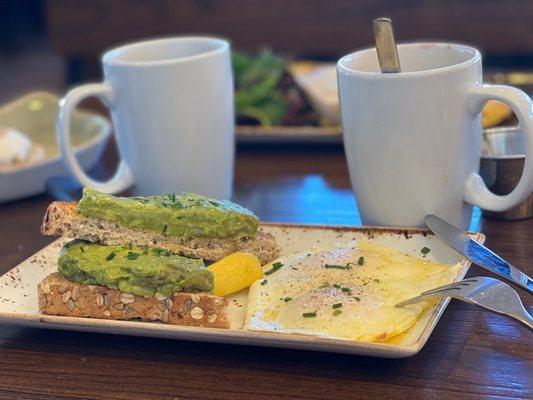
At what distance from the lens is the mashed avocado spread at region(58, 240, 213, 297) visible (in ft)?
3.02

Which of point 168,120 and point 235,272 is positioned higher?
point 168,120

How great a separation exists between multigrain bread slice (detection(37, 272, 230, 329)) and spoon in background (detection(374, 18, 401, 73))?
42 centimetres

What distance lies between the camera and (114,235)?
101 cm

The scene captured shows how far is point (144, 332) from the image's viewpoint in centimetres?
89

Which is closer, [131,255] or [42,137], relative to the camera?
[131,255]

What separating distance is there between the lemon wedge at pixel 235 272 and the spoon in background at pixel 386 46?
327 millimetres

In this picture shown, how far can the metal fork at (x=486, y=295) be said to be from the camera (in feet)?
2.78

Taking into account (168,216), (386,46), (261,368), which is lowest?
(261,368)

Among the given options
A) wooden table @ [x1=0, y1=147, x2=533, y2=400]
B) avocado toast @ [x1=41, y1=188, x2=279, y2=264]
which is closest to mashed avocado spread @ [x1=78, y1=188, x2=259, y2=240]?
avocado toast @ [x1=41, y1=188, x2=279, y2=264]

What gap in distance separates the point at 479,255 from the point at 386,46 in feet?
1.02

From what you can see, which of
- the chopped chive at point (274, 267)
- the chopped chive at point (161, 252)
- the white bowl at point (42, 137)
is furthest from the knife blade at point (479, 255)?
the white bowl at point (42, 137)

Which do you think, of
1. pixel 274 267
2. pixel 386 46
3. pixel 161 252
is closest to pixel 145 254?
pixel 161 252

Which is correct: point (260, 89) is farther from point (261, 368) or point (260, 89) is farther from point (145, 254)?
point (261, 368)

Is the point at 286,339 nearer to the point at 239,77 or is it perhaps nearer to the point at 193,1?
the point at 239,77
